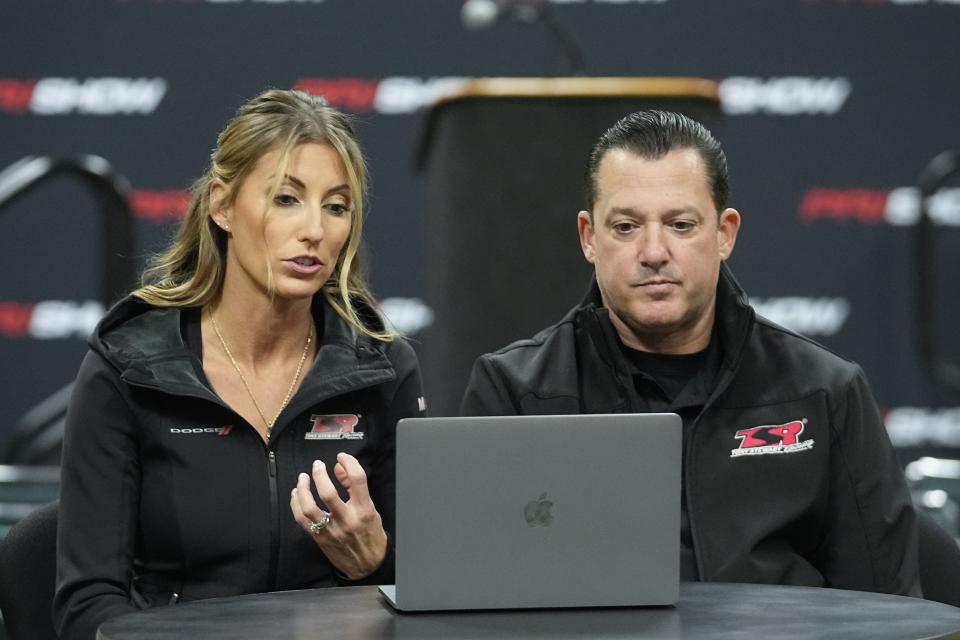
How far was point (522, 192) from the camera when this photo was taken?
152 inches

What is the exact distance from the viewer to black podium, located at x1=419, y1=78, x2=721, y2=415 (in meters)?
3.85

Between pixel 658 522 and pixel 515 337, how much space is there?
1.96m

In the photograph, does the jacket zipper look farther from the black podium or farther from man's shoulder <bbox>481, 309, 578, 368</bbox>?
the black podium

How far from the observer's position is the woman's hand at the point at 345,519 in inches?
83.0

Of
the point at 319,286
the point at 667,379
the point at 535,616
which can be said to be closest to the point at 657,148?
the point at 667,379

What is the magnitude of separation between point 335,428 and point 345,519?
0.33 metres

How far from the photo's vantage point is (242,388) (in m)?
2.56

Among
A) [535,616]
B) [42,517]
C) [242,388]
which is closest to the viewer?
[535,616]

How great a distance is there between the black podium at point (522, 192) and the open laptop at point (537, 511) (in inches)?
76.8

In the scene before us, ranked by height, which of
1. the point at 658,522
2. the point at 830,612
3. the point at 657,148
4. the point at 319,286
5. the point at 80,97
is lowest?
the point at 830,612

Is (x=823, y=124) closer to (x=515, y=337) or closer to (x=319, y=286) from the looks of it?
(x=515, y=337)

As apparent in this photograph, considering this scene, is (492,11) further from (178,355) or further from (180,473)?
(180,473)

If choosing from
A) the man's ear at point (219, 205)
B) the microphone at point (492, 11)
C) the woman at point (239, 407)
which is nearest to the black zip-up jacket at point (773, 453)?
the woman at point (239, 407)

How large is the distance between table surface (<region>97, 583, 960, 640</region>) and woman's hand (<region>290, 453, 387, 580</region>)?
149 millimetres
